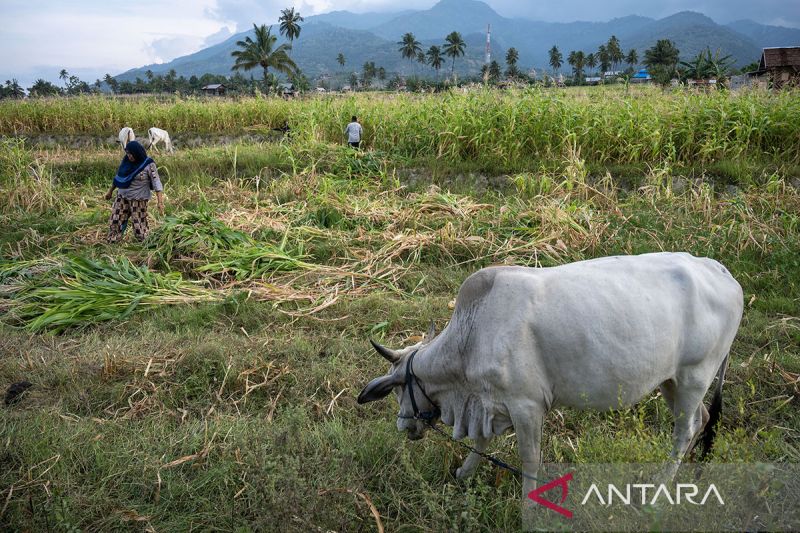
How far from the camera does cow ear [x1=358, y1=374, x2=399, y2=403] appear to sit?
2736 millimetres

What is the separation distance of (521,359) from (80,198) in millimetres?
8698

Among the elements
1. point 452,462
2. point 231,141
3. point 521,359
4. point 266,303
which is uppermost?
point 231,141

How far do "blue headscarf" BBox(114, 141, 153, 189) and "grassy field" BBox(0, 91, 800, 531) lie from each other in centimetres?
78

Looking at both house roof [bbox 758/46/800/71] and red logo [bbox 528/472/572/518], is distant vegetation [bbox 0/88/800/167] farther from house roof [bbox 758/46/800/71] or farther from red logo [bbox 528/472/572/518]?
house roof [bbox 758/46/800/71]

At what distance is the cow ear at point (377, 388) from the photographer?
274 centimetres

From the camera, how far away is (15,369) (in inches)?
158

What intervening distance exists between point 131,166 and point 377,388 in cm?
553

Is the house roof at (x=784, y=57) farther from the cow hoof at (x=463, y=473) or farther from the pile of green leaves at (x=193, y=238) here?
the cow hoof at (x=463, y=473)

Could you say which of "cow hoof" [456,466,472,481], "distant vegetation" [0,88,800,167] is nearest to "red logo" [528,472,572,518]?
"cow hoof" [456,466,472,481]

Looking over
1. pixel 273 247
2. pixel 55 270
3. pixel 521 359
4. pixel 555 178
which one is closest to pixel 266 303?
pixel 273 247

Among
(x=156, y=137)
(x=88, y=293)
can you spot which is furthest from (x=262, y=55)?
(x=88, y=293)

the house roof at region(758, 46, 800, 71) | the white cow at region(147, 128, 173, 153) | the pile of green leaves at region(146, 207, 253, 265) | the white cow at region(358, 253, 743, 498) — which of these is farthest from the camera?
the house roof at region(758, 46, 800, 71)

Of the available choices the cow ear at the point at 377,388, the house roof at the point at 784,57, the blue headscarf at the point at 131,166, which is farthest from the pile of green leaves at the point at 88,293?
the house roof at the point at 784,57

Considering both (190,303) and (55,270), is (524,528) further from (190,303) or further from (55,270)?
(55,270)
